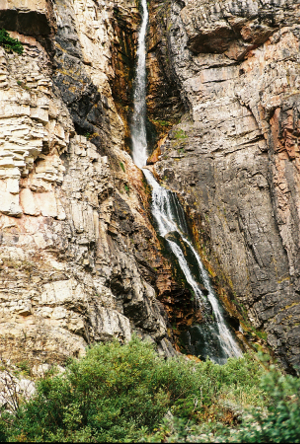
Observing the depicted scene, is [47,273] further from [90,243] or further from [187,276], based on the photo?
[187,276]

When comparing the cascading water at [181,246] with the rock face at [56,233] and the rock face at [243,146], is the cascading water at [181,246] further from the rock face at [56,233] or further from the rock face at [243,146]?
the rock face at [56,233]

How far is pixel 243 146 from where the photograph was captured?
2861 centimetres

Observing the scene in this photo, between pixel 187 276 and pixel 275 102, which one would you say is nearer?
pixel 187 276

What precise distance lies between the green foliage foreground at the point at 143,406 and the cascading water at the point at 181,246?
10671mm

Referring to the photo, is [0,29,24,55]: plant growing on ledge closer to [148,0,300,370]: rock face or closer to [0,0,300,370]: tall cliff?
[0,0,300,370]: tall cliff

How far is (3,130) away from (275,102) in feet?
54.9

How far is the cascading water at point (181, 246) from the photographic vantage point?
21266 millimetres

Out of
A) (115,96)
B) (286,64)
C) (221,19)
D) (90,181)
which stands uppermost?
(221,19)

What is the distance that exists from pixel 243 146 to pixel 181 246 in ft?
28.1

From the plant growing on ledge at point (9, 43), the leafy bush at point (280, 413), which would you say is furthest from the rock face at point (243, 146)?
the leafy bush at point (280, 413)

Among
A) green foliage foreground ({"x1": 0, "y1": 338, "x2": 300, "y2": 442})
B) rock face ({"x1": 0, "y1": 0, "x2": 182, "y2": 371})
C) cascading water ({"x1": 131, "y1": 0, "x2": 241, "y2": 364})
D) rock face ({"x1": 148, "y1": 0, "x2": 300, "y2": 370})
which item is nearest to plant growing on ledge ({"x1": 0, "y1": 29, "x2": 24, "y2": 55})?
rock face ({"x1": 0, "y1": 0, "x2": 182, "y2": 371})

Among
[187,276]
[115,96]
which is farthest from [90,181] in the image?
[115,96]

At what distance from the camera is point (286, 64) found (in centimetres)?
2705

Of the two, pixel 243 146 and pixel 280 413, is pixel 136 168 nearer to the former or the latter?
pixel 243 146
